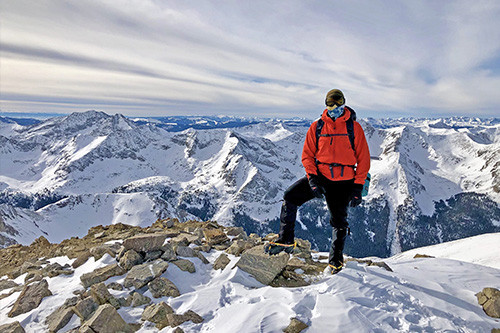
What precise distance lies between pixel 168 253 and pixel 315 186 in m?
5.77

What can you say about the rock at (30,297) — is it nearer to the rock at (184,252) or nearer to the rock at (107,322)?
the rock at (107,322)

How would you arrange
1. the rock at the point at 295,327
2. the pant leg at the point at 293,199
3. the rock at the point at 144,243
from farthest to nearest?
the rock at the point at 144,243
the pant leg at the point at 293,199
the rock at the point at 295,327

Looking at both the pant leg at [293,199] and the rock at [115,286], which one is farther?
the pant leg at [293,199]

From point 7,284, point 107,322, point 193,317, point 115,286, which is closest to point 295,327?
point 193,317

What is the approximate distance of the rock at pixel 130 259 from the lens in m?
8.72

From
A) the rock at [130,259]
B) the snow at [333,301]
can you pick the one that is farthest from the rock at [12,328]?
the rock at [130,259]

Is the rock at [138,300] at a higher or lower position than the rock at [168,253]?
lower

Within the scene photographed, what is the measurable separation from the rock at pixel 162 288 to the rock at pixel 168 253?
1.36 meters

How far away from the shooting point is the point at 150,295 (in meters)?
7.42

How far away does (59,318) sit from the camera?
6570mm

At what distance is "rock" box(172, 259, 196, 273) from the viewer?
875cm

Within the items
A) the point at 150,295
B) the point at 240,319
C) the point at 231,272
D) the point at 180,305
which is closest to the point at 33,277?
the point at 150,295

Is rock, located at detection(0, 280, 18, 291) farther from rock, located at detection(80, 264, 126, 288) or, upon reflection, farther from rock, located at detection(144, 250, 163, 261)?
rock, located at detection(144, 250, 163, 261)

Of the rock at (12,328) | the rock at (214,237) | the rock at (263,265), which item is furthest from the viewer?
the rock at (214,237)
